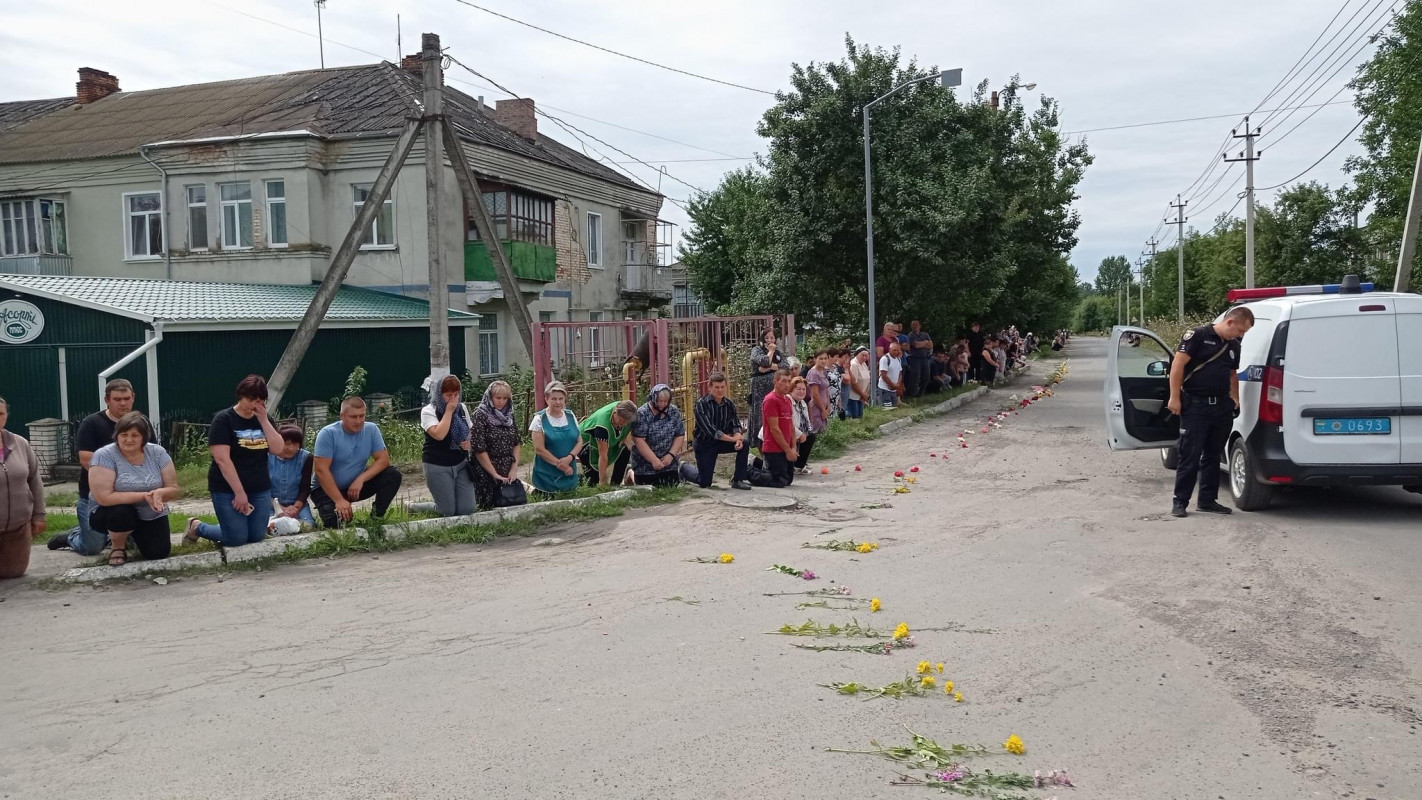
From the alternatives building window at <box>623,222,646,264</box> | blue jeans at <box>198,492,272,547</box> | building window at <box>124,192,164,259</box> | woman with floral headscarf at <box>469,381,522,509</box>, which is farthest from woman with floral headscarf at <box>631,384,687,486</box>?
building window at <box>623,222,646,264</box>

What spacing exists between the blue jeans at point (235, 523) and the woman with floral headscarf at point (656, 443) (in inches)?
161

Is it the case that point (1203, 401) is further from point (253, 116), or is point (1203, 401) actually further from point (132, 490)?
point (253, 116)

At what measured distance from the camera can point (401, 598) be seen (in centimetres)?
756

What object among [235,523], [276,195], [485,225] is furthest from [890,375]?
[235,523]

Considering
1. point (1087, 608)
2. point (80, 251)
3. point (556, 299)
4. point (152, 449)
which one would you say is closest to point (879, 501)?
point (1087, 608)

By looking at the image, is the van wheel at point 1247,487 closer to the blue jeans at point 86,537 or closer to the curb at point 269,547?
the curb at point 269,547

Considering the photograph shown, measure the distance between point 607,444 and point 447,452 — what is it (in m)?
2.34

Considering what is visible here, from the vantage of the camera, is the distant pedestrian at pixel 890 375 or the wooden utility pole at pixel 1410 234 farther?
the distant pedestrian at pixel 890 375

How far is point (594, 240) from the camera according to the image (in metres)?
33.4

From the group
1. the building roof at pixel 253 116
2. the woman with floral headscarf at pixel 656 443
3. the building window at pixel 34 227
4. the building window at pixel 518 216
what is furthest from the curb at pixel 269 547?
the building window at pixel 34 227

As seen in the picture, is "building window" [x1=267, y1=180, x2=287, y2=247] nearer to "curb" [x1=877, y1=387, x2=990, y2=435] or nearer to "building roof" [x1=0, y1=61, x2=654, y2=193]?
"building roof" [x1=0, y1=61, x2=654, y2=193]

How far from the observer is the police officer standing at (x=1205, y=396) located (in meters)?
9.99

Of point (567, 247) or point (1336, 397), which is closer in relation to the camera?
point (1336, 397)

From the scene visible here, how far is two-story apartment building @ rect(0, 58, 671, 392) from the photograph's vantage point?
2620 centimetres
